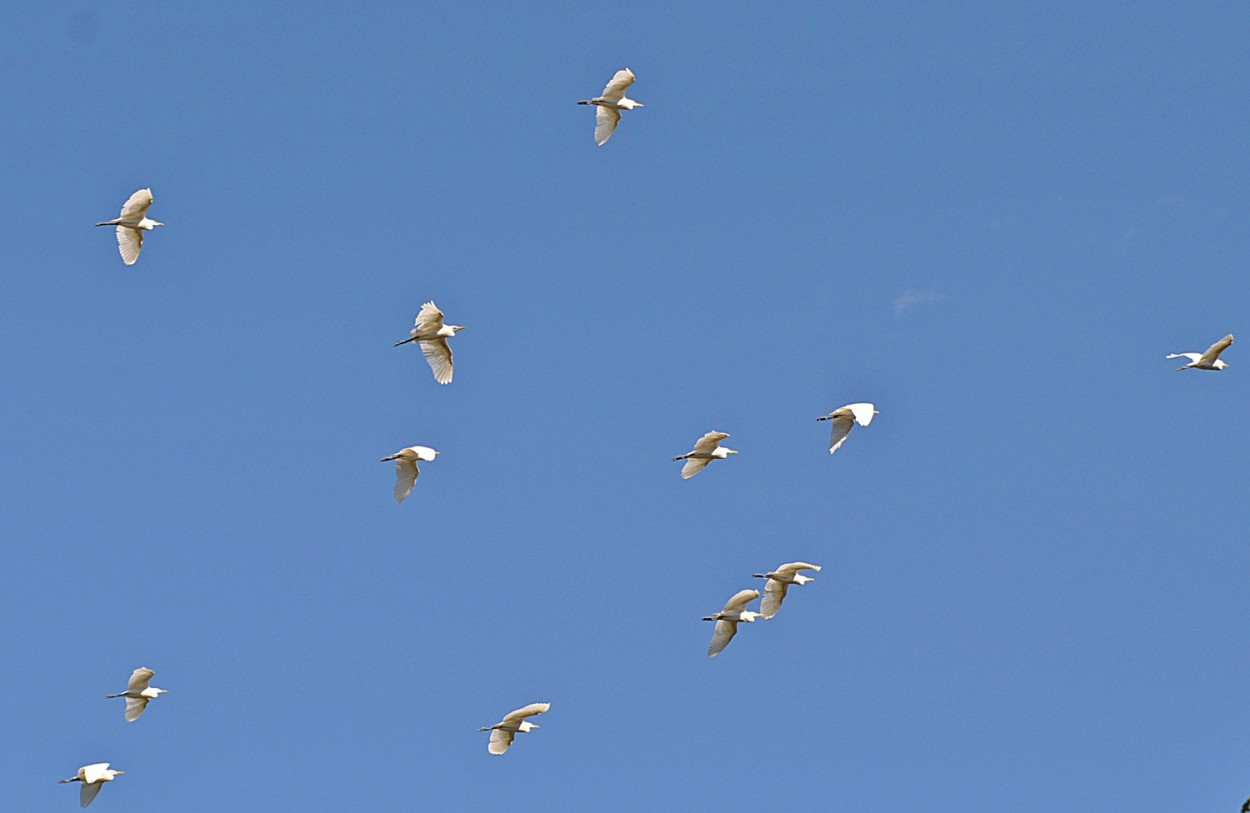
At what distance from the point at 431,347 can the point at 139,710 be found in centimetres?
1353

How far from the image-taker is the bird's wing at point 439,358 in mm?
56625

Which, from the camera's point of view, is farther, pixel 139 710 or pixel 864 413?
pixel 139 710

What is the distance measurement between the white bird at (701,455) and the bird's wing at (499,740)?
8.05 m

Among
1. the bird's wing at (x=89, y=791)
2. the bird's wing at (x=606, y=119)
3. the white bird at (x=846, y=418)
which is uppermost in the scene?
the bird's wing at (x=606, y=119)

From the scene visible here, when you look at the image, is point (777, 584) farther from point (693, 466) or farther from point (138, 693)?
point (138, 693)

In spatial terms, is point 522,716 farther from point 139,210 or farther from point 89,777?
point 139,210

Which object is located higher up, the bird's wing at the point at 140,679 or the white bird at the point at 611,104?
the white bird at the point at 611,104

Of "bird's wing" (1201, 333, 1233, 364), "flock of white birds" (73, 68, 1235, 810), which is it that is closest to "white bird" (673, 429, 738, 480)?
"flock of white birds" (73, 68, 1235, 810)

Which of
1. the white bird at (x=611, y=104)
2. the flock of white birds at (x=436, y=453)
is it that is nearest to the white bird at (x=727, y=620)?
the flock of white birds at (x=436, y=453)

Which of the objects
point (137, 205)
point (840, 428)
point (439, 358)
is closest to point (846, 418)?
point (840, 428)

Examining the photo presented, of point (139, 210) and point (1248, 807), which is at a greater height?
point (139, 210)

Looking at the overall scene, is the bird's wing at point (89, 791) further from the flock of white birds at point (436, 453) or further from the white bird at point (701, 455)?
the white bird at point (701, 455)

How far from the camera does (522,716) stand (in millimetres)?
57531

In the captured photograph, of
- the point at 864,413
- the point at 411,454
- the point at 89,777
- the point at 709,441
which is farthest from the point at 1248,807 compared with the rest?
the point at 89,777
